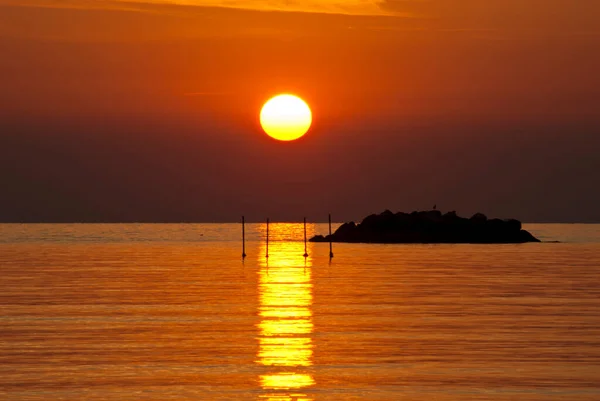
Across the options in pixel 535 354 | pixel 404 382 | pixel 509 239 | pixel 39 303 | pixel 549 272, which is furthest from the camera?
pixel 509 239

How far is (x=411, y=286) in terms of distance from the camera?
64.8 meters

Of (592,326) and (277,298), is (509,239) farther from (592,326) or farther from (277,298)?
(592,326)

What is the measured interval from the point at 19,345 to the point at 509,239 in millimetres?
158807

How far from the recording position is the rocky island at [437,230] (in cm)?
18775

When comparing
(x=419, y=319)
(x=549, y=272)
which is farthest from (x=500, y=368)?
(x=549, y=272)

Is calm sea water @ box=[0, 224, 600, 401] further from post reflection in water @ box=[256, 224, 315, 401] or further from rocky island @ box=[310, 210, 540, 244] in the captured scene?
rocky island @ box=[310, 210, 540, 244]

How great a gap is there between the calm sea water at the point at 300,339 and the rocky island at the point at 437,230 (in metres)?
117

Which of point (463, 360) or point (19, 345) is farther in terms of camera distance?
point (19, 345)

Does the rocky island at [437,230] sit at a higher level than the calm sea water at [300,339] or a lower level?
higher

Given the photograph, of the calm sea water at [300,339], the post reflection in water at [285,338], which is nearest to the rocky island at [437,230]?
the calm sea water at [300,339]

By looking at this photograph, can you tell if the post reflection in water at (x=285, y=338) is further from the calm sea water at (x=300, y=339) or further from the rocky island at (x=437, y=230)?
the rocky island at (x=437, y=230)

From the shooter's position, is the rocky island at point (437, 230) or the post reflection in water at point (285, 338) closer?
the post reflection in water at point (285, 338)

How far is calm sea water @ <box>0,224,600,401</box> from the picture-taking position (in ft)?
88.6

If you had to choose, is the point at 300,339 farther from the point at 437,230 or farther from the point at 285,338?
the point at 437,230
